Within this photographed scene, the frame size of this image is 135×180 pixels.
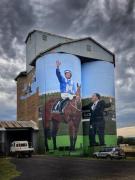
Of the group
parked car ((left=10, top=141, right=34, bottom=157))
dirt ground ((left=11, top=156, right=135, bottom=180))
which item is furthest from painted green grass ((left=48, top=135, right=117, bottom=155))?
dirt ground ((left=11, top=156, right=135, bottom=180))

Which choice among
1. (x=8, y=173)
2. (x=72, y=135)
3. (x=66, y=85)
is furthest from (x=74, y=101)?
(x=8, y=173)

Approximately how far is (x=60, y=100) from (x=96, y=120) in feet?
37.0

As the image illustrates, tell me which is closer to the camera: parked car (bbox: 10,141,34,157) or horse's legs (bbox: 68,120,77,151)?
parked car (bbox: 10,141,34,157)

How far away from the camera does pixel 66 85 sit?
241 ft

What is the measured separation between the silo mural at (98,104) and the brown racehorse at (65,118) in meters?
5.36

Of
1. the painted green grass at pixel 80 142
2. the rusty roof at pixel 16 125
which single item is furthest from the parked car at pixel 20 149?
the rusty roof at pixel 16 125

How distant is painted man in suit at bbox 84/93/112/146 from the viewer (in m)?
78.6

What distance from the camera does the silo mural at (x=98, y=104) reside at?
78.9m

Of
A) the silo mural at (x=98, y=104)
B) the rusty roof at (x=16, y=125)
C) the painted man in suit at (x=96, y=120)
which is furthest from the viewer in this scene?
the silo mural at (x=98, y=104)

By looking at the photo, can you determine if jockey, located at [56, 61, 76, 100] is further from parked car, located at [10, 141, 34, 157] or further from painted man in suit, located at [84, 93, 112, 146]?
parked car, located at [10, 141, 34, 157]

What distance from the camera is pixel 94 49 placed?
82688 mm

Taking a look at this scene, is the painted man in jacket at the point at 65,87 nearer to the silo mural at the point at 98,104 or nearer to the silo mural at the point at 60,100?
the silo mural at the point at 60,100

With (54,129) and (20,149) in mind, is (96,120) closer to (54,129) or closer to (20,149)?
(54,129)

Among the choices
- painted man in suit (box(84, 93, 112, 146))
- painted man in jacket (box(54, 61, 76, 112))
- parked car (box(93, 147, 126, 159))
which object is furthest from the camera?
painted man in suit (box(84, 93, 112, 146))
